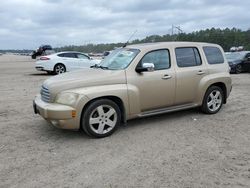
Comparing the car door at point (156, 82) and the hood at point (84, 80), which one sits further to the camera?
the car door at point (156, 82)

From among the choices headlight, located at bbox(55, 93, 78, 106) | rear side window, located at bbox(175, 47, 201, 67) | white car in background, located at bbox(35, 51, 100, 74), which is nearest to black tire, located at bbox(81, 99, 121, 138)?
headlight, located at bbox(55, 93, 78, 106)

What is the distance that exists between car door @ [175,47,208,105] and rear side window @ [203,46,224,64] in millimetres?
296

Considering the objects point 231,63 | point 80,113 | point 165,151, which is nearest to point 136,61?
point 80,113

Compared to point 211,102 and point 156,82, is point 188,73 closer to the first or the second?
point 156,82

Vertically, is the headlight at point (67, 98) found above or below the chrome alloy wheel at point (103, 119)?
above

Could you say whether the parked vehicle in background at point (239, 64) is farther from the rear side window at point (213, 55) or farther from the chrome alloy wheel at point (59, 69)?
the rear side window at point (213, 55)

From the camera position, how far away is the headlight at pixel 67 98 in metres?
5.43

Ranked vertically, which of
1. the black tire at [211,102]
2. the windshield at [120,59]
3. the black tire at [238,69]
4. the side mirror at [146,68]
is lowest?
the black tire at [238,69]

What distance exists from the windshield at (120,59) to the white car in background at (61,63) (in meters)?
10.5

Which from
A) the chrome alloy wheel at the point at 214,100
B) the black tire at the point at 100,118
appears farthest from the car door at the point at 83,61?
the black tire at the point at 100,118

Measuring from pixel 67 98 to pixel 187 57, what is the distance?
2963 mm

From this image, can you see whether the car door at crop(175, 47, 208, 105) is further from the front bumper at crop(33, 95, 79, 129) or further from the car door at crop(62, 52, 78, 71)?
the car door at crop(62, 52, 78, 71)

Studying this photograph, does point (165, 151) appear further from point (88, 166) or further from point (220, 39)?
point (220, 39)

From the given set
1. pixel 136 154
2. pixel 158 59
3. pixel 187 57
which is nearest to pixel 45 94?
pixel 136 154
